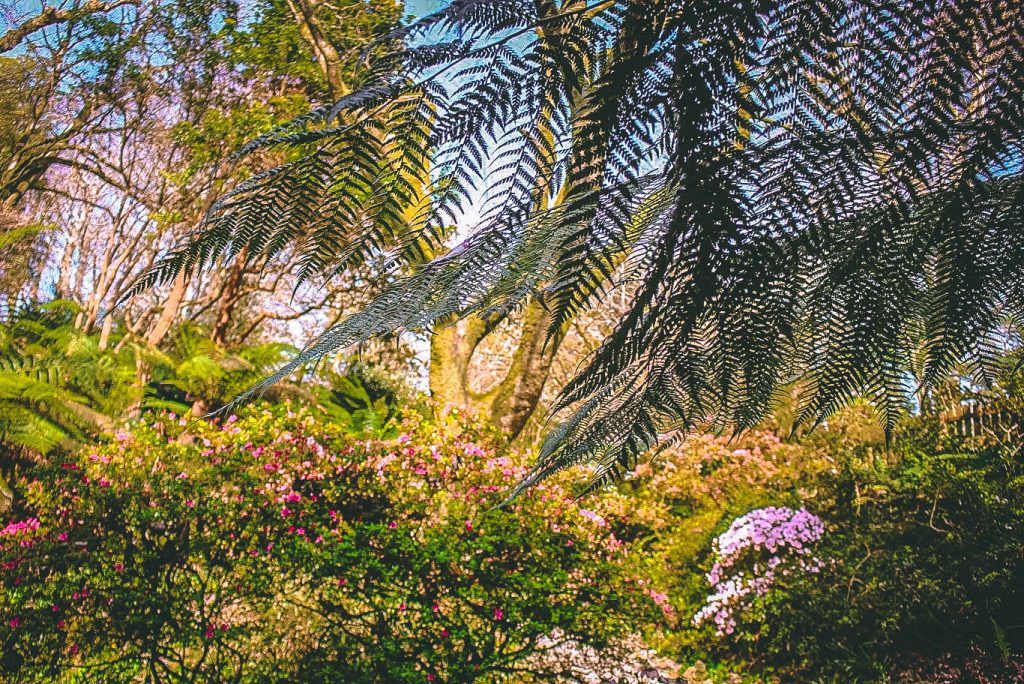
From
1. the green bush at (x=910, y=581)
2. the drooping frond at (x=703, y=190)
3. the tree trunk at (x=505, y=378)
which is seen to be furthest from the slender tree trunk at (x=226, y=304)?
the drooping frond at (x=703, y=190)

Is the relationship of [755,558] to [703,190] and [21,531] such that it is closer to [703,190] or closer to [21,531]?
[703,190]

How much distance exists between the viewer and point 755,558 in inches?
164

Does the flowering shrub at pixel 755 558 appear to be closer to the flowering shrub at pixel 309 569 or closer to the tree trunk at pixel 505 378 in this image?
the flowering shrub at pixel 309 569

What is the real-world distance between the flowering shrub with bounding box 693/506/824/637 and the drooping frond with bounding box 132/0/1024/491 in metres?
3.66

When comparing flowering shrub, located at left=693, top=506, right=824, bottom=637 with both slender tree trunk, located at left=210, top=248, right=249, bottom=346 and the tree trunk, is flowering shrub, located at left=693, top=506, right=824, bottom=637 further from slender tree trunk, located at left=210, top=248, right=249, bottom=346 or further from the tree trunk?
slender tree trunk, located at left=210, top=248, right=249, bottom=346

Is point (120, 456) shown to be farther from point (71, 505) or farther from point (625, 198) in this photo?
point (625, 198)

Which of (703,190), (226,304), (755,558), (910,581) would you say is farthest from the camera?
(226,304)

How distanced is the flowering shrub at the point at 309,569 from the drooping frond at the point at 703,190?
2.44m

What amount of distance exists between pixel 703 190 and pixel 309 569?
3.06 meters

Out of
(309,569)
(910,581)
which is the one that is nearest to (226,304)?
(309,569)

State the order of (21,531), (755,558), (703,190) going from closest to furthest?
(703,190), (21,531), (755,558)

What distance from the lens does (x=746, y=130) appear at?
1.59 feet

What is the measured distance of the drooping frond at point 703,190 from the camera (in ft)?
1.49

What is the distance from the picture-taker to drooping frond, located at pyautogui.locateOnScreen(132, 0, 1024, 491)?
45cm
